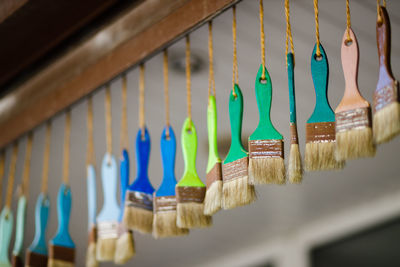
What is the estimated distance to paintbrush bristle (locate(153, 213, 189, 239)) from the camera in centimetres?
167

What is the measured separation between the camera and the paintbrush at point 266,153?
1458mm

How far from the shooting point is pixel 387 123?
128 cm

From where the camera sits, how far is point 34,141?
275 centimetres

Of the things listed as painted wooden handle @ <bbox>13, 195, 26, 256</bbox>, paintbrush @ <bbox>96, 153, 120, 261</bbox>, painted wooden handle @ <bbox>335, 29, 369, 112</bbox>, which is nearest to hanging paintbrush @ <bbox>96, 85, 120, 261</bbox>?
paintbrush @ <bbox>96, 153, 120, 261</bbox>

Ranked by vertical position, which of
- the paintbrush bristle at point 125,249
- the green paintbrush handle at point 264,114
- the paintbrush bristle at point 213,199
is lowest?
the paintbrush bristle at point 125,249

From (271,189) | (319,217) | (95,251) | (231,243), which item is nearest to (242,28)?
(95,251)

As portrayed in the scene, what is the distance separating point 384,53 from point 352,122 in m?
0.16

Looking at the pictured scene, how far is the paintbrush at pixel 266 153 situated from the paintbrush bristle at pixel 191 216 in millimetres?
207

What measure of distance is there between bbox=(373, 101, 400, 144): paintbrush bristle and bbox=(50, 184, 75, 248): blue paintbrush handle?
1094 mm

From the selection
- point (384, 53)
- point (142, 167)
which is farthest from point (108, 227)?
point (384, 53)

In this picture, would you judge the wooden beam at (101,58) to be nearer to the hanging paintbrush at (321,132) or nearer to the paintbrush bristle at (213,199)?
the hanging paintbrush at (321,132)

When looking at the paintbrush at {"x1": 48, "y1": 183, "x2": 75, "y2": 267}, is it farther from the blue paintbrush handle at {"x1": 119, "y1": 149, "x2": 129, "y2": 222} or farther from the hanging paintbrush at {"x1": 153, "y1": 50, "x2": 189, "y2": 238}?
the hanging paintbrush at {"x1": 153, "y1": 50, "x2": 189, "y2": 238}

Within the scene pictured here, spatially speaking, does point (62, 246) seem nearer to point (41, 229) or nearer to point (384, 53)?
point (41, 229)

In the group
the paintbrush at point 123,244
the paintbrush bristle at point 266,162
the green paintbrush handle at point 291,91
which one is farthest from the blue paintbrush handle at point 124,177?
the green paintbrush handle at point 291,91
